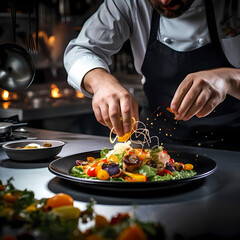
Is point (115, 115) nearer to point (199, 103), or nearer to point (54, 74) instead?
point (199, 103)

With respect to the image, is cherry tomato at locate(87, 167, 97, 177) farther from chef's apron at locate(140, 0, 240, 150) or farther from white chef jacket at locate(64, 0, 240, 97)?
chef's apron at locate(140, 0, 240, 150)

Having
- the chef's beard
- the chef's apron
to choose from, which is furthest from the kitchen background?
the chef's beard

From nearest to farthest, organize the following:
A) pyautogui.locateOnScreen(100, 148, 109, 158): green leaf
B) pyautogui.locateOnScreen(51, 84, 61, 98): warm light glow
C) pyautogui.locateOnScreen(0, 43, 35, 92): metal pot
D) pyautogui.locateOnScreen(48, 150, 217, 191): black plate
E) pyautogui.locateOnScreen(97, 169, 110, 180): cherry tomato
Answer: pyautogui.locateOnScreen(48, 150, 217, 191): black plate < pyautogui.locateOnScreen(97, 169, 110, 180): cherry tomato < pyautogui.locateOnScreen(100, 148, 109, 158): green leaf < pyautogui.locateOnScreen(0, 43, 35, 92): metal pot < pyautogui.locateOnScreen(51, 84, 61, 98): warm light glow

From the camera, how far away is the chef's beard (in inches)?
75.7

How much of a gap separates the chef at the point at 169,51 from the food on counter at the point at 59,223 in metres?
0.87

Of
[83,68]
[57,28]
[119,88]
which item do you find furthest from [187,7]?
[57,28]

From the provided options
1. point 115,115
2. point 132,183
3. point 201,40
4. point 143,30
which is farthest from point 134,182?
point 143,30

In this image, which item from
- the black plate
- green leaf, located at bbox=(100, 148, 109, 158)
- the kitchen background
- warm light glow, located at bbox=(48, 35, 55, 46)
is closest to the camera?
the black plate

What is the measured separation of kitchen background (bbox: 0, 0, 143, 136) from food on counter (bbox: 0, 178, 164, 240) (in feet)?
7.69

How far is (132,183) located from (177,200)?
0.13m

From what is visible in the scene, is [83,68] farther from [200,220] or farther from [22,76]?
[200,220]

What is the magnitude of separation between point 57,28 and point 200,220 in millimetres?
4917

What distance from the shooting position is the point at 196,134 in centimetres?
210

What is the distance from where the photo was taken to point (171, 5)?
75.7 inches
